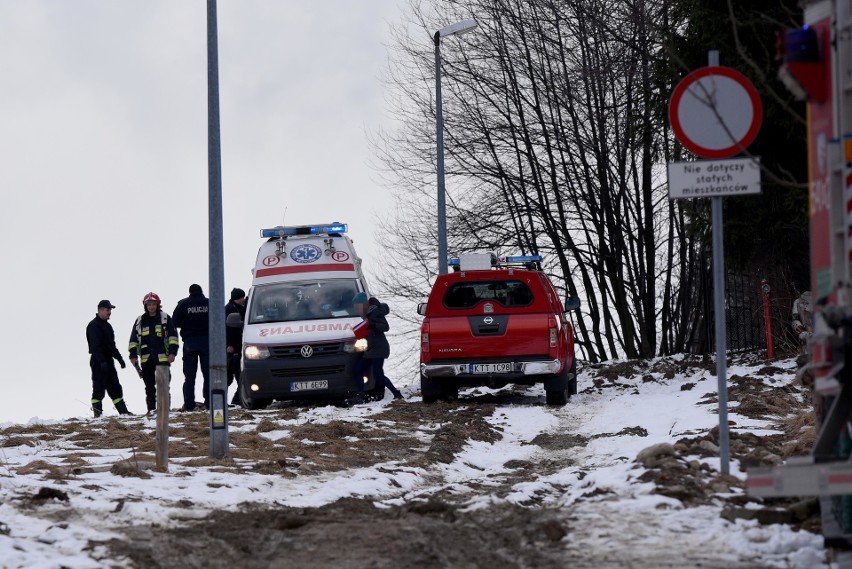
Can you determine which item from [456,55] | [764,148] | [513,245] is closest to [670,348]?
[513,245]

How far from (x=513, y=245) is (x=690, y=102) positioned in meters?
23.9

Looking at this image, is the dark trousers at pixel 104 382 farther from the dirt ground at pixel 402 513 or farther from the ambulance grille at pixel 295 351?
the dirt ground at pixel 402 513

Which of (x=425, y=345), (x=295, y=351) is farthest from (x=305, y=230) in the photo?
(x=425, y=345)

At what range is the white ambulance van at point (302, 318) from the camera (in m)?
20.0

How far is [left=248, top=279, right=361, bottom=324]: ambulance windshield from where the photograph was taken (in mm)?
20844

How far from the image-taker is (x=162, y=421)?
10633 mm

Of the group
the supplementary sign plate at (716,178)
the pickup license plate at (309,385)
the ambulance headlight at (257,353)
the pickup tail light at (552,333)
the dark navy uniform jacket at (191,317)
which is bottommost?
the pickup license plate at (309,385)

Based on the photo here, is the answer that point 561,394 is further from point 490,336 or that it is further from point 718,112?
point 718,112

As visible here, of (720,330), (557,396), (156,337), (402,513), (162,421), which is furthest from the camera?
(156,337)

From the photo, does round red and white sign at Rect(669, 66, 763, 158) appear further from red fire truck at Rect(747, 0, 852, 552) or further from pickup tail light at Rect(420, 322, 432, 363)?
pickup tail light at Rect(420, 322, 432, 363)

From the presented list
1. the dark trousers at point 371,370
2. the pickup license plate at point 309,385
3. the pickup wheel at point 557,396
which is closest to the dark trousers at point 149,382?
the pickup license plate at point 309,385

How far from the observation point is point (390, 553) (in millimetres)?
6867

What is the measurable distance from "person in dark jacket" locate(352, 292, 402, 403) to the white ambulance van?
0.15 m

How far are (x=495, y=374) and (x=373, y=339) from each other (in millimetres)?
2424
